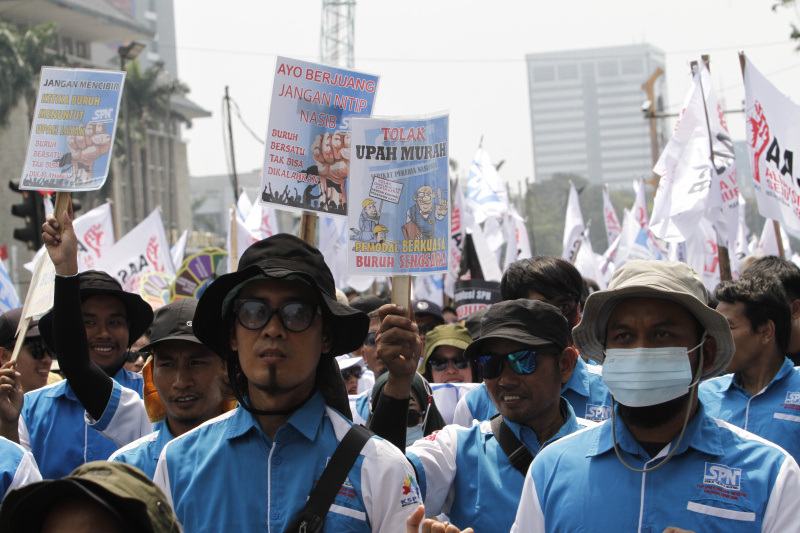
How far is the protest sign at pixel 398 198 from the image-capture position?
10.6 ft

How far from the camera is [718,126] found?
9.45 metres

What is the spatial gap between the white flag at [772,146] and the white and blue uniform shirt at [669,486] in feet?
16.3

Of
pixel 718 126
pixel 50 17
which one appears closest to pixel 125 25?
pixel 50 17

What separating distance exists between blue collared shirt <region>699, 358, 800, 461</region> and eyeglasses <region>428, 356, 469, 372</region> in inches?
60.9

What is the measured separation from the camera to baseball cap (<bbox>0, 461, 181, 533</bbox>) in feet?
5.99

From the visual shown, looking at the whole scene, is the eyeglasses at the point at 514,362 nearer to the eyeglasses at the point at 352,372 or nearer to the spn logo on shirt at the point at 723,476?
the spn logo on shirt at the point at 723,476

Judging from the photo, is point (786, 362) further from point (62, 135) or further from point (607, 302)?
point (62, 135)

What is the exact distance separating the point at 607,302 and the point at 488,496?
877mm

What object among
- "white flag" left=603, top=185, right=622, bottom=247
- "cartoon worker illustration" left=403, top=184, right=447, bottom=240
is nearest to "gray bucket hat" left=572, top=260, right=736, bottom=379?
"cartoon worker illustration" left=403, top=184, right=447, bottom=240

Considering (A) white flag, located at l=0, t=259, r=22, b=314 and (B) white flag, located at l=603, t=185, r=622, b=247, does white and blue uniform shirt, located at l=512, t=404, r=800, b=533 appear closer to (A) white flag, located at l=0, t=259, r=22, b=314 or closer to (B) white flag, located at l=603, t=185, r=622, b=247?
(A) white flag, located at l=0, t=259, r=22, b=314

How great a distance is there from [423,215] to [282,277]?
78 centimetres

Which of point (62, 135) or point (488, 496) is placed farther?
point (62, 135)

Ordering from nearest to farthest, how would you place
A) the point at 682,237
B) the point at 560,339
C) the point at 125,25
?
the point at 560,339
the point at 682,237
the point at 125,25

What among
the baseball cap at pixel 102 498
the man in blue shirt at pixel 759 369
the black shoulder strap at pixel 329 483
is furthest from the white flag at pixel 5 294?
the baseball cap at pixel 102 498
